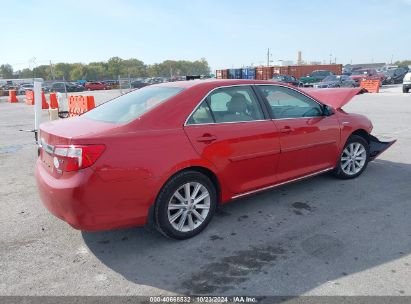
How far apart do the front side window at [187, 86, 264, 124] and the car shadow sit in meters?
1.15

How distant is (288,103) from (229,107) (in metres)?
0.96

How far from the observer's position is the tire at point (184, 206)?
3.34 meters

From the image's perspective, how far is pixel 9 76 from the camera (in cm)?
10825

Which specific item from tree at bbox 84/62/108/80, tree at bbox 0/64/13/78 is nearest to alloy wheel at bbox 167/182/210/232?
tree at bbox 84/62/108/80

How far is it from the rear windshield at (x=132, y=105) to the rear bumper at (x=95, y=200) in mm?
665

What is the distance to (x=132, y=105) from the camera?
3.79 metres

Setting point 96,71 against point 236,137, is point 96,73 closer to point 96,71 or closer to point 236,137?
point 96,71

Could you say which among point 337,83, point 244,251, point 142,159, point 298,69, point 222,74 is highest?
point 298,69

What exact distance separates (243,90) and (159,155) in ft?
4.64

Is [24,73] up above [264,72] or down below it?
above

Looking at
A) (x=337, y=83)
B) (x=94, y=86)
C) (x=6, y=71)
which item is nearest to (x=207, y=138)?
(x=337, y=83)

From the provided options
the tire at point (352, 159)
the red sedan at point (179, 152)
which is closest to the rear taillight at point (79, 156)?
the red sedan at point (179, 152)

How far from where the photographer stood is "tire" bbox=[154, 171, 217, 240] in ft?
11.0

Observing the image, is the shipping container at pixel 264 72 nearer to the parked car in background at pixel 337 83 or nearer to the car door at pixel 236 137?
the parked car in background at pixel 337 83
